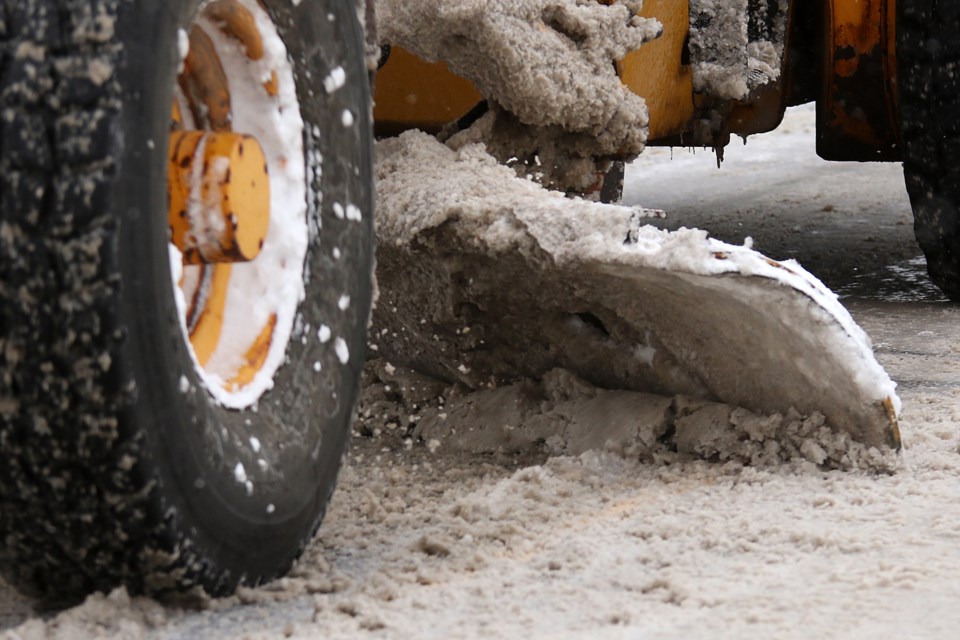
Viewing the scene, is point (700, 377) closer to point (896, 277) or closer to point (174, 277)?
point (174, 277)

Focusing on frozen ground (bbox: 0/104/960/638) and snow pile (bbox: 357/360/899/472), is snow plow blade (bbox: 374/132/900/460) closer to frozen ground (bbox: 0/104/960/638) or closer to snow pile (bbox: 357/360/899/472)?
snow pile (bbox: 357/360/899/472)

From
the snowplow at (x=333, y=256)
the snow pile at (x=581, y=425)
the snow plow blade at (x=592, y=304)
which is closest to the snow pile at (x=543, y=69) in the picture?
the snowplow at (x=333, y=256)

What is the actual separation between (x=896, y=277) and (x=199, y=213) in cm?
254

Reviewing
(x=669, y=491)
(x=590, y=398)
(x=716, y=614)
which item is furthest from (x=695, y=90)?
(x=716, y=614)

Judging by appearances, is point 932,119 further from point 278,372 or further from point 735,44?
point 278,372

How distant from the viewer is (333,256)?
1669 millimetres

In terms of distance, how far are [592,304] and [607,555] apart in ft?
1.81

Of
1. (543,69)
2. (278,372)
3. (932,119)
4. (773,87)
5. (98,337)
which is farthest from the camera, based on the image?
(773,87)

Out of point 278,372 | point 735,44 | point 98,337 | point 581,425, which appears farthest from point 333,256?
point 735,44

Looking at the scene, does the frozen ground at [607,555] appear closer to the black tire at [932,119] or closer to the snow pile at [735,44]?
the black tire at [932,119]

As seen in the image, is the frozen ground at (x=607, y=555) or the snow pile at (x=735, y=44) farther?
the snow pile at (x=735, y=44)

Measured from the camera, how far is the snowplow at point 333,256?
1226mm

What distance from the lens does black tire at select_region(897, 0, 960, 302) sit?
2.68m

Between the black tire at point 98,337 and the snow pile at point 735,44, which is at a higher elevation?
the snow pile at point 735,44
